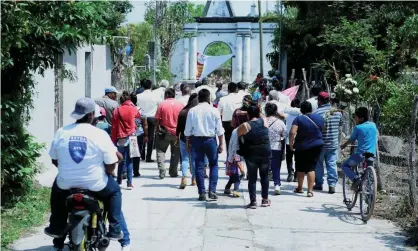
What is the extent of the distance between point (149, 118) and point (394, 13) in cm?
1123

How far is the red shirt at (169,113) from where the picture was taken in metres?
12.3

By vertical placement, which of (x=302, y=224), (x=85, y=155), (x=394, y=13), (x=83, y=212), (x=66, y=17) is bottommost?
(x=302, y=224)

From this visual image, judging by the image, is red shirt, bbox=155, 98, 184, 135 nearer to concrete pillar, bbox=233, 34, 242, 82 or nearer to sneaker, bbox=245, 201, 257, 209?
sneaker, bbox=245, 201, 257, 209

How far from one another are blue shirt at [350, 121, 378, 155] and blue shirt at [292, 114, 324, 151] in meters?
1.24

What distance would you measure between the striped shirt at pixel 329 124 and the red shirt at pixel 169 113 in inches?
109

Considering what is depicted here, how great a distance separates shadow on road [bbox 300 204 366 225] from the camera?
9.30 m

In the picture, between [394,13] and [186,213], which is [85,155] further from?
[394,13]

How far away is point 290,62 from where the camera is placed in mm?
33156

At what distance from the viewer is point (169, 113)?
12344mm

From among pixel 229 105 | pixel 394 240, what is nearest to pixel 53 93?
pixel 229 105

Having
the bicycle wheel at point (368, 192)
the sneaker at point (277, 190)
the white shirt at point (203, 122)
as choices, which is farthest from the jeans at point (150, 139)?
the bicycle wheel at point (368, 192)

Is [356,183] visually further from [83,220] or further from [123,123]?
[83,220]

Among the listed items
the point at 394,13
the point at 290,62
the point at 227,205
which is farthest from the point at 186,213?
the point at 290,62

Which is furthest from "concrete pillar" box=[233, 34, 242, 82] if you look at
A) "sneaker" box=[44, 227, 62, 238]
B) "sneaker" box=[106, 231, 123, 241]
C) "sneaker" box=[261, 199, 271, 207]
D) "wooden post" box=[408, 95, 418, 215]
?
"sneaker" box=[44, 227, 62, 238]
